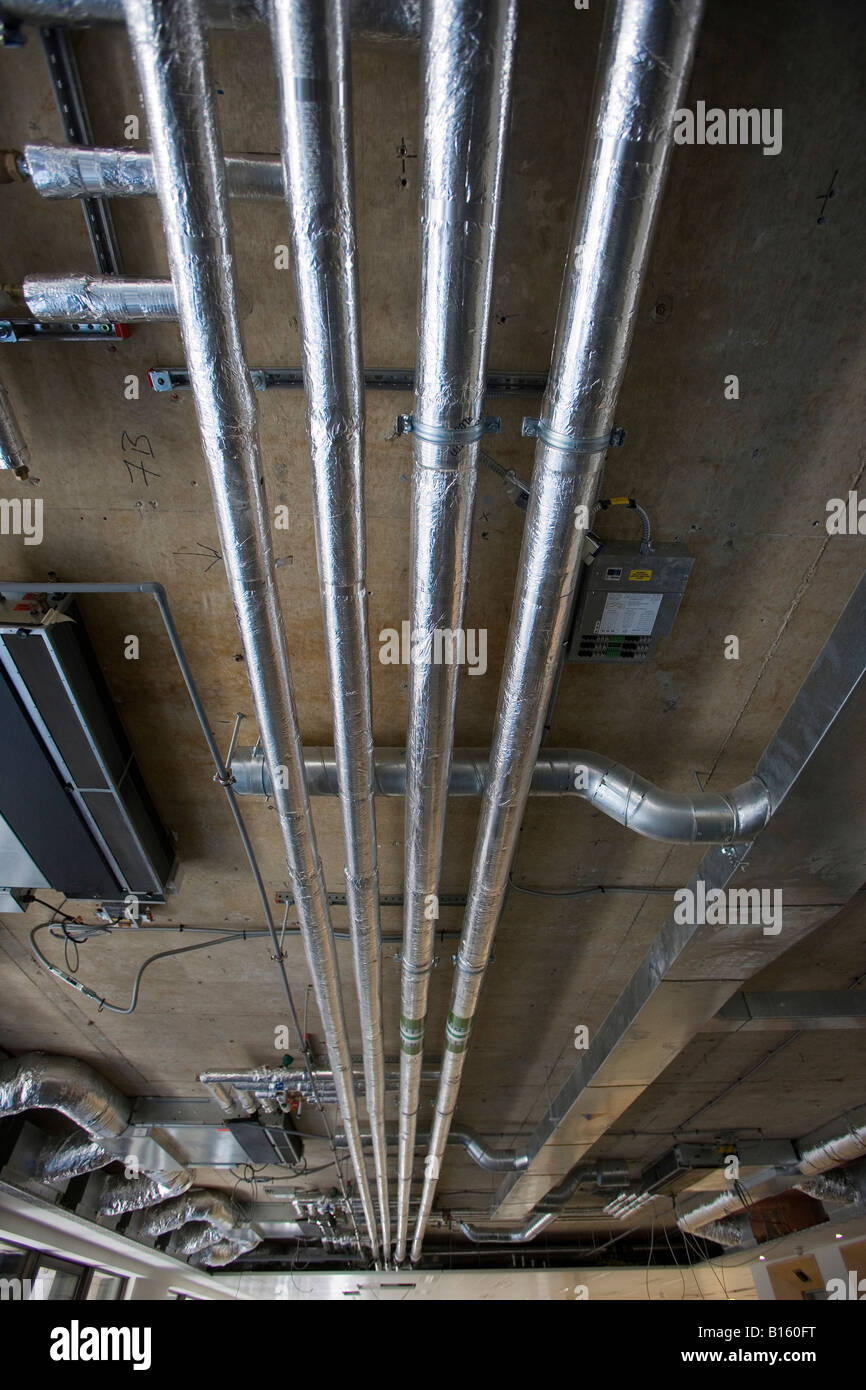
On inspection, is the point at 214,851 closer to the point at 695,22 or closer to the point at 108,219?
the point at 108,219

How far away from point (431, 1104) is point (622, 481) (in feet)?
15.4

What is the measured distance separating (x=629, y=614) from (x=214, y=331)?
1.32 meters

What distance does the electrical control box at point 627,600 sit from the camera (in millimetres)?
1831

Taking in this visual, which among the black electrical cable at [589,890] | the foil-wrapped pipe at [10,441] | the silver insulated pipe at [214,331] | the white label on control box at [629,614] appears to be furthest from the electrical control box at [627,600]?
the foil-wrapped pipe at [10,441]

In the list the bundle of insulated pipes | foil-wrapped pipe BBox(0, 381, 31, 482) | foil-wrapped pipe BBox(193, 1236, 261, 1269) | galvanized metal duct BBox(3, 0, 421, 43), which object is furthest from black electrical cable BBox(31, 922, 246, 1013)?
foil-wrapped pipe BBox(193, 1236, 261, 1269)

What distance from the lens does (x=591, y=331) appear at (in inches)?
45.6

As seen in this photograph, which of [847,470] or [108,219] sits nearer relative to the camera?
[108,219]

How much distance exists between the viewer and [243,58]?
1.28 meters

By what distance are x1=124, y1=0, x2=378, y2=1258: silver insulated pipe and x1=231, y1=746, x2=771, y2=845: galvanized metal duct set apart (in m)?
0.21

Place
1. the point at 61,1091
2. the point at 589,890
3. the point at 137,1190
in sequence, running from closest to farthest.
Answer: the point at 589,890
the point at 61,1091
the point at 137,1190

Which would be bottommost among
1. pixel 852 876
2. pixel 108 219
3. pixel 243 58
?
pixel 852 876

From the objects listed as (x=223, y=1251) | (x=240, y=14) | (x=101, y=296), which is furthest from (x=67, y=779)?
(x=223, y=1251)

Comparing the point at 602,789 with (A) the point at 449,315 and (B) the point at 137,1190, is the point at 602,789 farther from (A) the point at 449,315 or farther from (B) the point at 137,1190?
(B) the point at 137,1190
